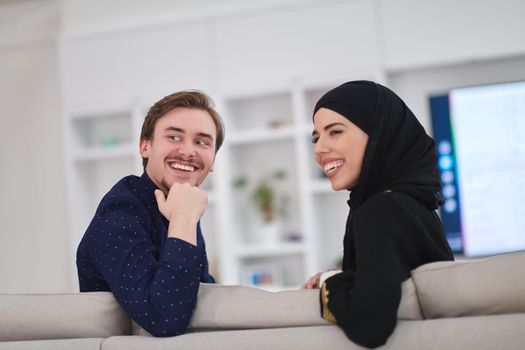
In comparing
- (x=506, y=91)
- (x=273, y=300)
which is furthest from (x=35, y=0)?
(x=273, y=300)

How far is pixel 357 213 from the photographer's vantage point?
144 cm

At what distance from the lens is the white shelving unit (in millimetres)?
4758

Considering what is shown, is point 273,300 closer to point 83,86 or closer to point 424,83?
point 424,83

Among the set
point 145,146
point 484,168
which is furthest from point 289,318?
point 484,168

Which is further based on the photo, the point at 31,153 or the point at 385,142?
the point at 31,153

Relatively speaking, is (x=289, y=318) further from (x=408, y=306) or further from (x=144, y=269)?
(x=144, y=269)

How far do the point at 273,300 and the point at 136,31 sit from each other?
392cm

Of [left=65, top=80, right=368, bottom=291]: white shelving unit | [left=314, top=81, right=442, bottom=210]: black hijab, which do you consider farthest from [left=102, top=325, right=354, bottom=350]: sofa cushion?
[left=65, top=80, right=368, bottom=291]: white shelving unit

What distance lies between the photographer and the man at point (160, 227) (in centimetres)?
151

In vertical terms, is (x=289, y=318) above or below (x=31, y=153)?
below

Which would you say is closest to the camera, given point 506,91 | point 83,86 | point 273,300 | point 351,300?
point 351,300

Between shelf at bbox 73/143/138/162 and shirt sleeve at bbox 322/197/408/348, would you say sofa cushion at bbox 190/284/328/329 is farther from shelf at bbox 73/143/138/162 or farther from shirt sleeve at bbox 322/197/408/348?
shelf at bbox 73/143/138/162

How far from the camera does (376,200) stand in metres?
1.45

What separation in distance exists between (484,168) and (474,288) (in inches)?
131
